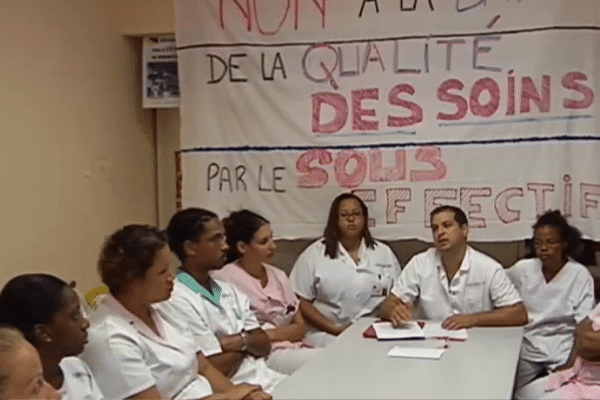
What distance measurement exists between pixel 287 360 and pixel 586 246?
5.09ft

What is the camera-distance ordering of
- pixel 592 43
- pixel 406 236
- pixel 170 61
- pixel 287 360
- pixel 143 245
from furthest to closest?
1. pixel 170 61
2. pixel 406 236
3. pixel 592 43
4. pixel 287 360
5. pixel 143 245

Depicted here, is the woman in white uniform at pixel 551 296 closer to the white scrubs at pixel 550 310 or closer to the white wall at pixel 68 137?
the white scrubs at pixel 550 310

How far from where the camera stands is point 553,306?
334cm

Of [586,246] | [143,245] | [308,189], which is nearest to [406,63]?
[308,189]

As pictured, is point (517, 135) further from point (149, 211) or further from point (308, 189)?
point (149, 211)

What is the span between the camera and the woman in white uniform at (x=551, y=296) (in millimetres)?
3312

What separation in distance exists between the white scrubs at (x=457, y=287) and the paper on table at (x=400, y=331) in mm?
253

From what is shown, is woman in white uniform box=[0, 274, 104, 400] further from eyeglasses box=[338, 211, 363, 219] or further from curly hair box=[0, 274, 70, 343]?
eyeglasses box=[338, 211, 363, 219]

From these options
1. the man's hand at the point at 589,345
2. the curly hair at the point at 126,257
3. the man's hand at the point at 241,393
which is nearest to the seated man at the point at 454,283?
the man's hand at the point at 589,345

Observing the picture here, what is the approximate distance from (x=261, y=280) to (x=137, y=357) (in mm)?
1200

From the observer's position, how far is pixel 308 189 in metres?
3.87

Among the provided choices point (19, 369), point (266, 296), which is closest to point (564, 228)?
point (266, 296)

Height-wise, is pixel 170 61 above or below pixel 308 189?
above

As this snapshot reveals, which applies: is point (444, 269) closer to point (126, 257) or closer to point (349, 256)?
point (349, 256)
